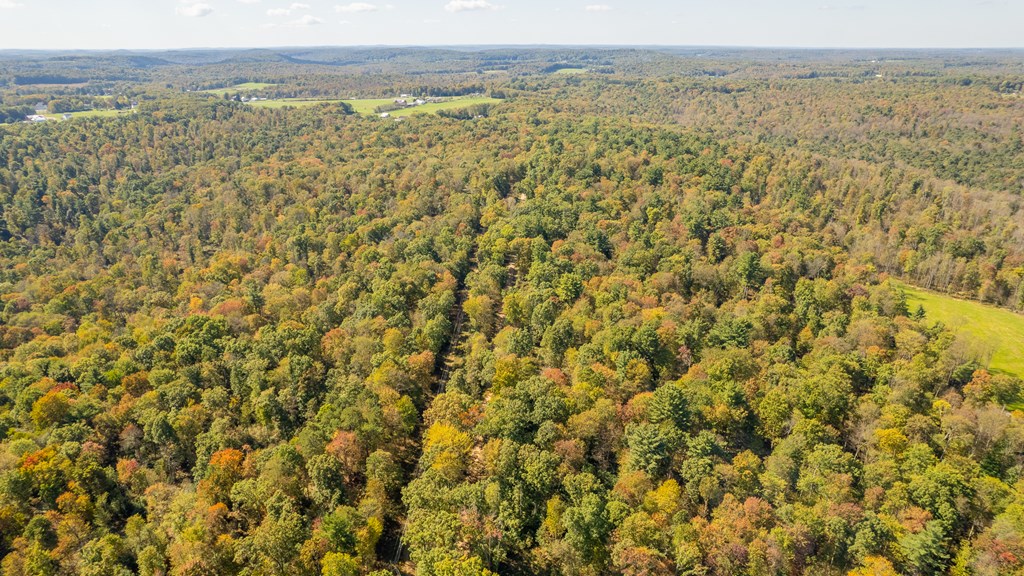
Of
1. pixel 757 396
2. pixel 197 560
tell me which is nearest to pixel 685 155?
pixel 757 396

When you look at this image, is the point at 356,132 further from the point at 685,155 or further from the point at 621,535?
the point at 621,535

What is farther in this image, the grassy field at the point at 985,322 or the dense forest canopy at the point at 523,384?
the grassy field at the point at 985,322

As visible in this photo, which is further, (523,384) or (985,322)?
(985,322)

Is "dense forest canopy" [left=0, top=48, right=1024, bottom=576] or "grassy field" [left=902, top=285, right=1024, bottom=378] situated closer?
"dense forest canopy" [left=0, top=48, right=1024, bottom=576]
